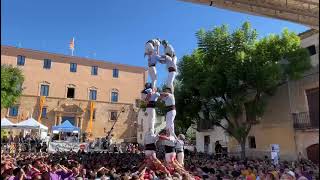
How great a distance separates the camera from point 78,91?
123ft

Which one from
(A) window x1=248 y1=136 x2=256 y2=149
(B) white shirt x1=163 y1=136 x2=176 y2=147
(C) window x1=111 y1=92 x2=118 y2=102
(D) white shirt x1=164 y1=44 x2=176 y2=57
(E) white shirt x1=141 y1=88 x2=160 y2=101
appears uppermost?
(C) window x1=111 y1=92 x2=118 y2=102

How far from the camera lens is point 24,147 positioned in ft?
68.2

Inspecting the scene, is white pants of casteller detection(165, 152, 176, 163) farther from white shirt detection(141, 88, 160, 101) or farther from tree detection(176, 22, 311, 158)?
tree detection(176, 22, 311, 158)

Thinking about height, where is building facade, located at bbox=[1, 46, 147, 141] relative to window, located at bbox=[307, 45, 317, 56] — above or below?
above

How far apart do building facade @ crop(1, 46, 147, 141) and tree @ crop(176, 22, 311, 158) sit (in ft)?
61.2

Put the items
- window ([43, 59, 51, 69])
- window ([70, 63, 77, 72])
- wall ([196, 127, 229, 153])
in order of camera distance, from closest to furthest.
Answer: wall ([196, 127, 229, 153]) → window ([43, 59, 51, 69]) → window ([70, 63, 77, 72])

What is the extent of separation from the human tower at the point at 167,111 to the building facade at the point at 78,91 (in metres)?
24.3

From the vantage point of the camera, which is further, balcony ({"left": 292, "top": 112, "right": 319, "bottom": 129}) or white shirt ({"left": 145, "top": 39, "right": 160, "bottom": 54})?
white shirt ({"left": 145, "top": 39, "right": 160, "bottom": 54})

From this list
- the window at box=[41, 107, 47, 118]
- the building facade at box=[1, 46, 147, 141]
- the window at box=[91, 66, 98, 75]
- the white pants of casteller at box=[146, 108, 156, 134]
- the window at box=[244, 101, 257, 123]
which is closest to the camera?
the white pants of casteller at box=[146, 108, 156, 134]

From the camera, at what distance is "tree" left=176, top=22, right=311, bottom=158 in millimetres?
18109

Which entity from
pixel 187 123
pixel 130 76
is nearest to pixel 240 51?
pixel 187 123

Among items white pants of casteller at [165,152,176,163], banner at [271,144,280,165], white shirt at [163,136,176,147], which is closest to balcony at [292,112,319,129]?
white pants of casteller at [165,152,176,163]

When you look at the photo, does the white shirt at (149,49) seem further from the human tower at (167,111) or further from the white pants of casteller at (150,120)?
the white pants of casteller at (150,120)

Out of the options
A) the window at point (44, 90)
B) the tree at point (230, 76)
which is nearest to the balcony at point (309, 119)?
the tree at point (230, 76)
